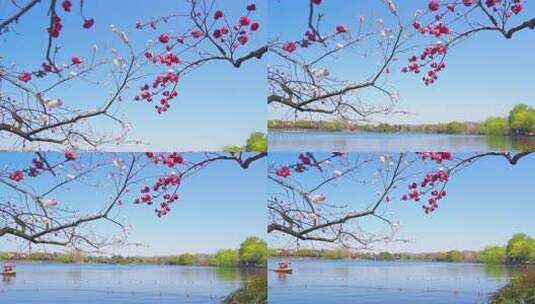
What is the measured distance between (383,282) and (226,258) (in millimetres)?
956

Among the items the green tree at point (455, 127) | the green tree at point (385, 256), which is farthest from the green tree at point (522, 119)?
the green tree at point (385, 256)

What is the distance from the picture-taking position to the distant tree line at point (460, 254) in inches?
204

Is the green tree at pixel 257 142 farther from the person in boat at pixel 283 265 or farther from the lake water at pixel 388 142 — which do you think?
the person in boat at pixel 283 265

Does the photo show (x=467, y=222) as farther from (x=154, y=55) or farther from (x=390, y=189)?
(x=154, y=55)

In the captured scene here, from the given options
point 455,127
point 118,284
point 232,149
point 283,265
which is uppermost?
point 455,127

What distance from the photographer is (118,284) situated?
5289mm

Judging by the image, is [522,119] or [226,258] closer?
[522,119]

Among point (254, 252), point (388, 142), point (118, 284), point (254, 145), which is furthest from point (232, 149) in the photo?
point (118, 284)

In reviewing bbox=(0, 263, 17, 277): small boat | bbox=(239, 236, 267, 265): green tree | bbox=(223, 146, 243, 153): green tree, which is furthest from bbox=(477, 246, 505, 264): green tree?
bbox=(0, 263, 17, 277): small boat

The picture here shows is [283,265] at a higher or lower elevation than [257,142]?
lower

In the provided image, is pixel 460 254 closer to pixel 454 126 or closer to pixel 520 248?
pixel 520 248

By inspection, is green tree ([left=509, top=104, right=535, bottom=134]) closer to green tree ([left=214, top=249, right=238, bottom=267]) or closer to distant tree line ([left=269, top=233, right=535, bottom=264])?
distant tree line ([left=269, top=233, right=535, bottom=264])

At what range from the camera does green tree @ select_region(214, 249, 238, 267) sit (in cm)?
533

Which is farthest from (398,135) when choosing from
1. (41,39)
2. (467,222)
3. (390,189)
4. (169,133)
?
(41,39)
